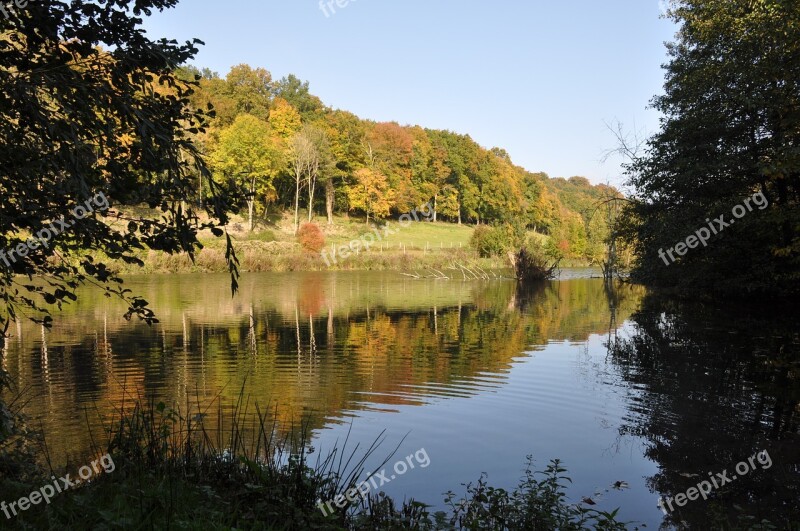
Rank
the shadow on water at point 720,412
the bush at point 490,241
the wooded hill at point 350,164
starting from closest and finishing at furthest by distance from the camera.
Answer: the shadow on water at point 720,412 < the bush at point 490,241 < the wooded hill at point 350,164

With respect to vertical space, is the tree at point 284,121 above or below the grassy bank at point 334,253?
above

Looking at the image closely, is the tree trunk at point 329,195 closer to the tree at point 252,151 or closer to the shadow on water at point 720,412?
the tree at point 252,151

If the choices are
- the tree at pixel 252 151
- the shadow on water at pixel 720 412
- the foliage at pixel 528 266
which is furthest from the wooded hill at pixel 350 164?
the shadow on water at pixel 720 412

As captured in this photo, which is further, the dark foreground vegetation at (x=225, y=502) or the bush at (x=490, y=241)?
the bush at (x=490, y=241)

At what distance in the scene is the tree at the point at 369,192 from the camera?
245ft

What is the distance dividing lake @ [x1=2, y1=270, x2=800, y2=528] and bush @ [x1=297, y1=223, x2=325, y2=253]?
108ft

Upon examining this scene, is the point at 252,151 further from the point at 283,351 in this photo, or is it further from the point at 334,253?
the point at 283,351

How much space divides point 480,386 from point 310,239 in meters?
48.1

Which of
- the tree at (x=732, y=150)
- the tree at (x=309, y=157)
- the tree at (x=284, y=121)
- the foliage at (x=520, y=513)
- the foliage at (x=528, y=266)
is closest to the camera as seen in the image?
the foliage at (x=520, y=513)

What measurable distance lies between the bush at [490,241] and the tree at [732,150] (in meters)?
31.8

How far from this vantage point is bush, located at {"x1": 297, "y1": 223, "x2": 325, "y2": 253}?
5875 cm

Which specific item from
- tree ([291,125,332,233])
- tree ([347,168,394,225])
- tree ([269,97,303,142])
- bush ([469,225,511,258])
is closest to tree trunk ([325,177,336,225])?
tree ([347,168,394,225])

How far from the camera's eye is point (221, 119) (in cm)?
7525

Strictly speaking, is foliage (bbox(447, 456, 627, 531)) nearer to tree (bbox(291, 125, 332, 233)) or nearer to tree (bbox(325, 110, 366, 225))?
tree (bbox(291, 125, 332, 233))
